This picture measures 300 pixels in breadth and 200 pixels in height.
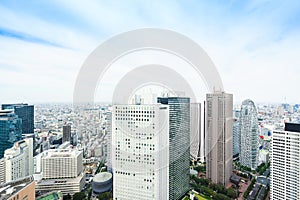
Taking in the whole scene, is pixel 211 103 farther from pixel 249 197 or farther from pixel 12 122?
pixel 12 122

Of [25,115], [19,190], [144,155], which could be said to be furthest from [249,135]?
[25,115]

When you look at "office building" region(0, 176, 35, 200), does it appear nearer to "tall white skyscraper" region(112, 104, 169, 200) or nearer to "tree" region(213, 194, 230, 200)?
"tall white skyscraper" region(112, 104, 169, 200)

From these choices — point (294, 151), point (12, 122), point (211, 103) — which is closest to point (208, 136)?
point (211, 103)

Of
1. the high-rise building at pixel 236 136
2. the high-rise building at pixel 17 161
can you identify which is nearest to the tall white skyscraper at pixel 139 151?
the high-rise building at pixel 17 161

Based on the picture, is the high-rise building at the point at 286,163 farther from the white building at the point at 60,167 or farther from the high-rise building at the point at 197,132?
the white building at the point at 60,167

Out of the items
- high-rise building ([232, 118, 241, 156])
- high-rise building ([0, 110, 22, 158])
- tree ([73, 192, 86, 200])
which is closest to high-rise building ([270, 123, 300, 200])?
tree ([73, 192, 86, 200])

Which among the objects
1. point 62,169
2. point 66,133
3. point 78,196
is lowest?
point 78,196

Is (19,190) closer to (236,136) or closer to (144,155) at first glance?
(144,155)
